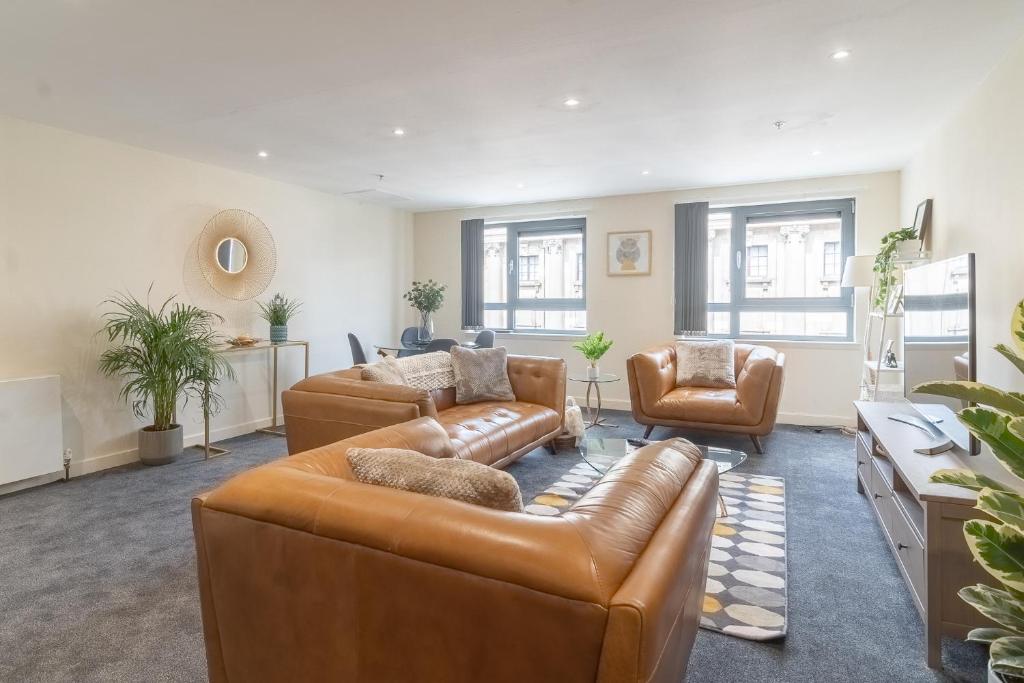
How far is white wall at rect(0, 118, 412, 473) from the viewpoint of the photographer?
3787 mm

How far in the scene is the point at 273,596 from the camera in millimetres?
1348

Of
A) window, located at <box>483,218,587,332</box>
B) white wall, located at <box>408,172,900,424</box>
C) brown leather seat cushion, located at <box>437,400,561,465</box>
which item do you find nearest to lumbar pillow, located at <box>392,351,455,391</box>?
brown leather seat cushion, located at <box>437,400,561,465</box>

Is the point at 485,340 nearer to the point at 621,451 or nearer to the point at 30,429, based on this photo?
the point at 621,451

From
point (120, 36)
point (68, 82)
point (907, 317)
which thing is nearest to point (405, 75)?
point (120, 36)

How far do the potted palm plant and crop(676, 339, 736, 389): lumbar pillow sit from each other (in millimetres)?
4026

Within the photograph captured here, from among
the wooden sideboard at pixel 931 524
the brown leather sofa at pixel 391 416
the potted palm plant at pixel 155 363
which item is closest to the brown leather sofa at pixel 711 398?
the brown leather sofa at pixel 391 416

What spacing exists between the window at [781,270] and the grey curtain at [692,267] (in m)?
0.18

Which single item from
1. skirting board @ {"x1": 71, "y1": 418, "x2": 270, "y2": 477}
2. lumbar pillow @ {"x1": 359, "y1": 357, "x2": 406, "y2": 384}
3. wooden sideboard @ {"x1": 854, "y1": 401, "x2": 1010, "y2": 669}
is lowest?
skirting board @ {"x1": 71, "y1": 418, "x2": 270, "y2": 477}

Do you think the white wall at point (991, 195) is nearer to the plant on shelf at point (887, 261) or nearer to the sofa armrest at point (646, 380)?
the plant on shelf at point (887, 261)

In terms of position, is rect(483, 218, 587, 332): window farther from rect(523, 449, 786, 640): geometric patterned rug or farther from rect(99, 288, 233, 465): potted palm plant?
rect(99, 288, 233, 465): potted palm plant

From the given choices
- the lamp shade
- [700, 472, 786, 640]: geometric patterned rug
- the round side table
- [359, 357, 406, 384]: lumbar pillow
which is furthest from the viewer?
the round side table

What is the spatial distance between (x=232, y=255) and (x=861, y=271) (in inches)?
217

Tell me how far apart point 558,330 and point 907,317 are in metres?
4.00

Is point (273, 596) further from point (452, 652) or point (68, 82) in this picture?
point (68, 82)
